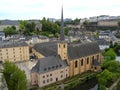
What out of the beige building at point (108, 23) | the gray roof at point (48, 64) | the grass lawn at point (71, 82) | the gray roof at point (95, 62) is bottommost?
the grass lawn at point (71, 82)

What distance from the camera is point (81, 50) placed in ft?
160

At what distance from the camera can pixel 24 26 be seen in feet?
349

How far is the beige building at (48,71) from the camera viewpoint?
38750 mm

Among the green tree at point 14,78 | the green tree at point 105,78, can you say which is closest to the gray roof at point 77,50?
the green tree at point 105,78

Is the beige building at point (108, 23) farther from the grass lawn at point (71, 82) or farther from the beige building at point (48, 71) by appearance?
the beige building at point (48, 71)

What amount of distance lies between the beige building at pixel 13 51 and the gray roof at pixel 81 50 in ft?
53.2

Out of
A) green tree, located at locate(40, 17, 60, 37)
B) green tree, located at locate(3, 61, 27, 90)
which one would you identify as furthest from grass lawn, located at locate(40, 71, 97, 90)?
green tree, located at locate(40, 17, 60, 37)

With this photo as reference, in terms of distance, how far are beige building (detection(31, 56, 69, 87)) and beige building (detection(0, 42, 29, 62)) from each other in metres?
17.0

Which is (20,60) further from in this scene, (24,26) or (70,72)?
(24,26)

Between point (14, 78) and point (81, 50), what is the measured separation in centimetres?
2192

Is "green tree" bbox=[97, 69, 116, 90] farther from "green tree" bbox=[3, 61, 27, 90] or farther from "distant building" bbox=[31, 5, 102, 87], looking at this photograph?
"green tree" bbox=[3, 61, 27, 90]

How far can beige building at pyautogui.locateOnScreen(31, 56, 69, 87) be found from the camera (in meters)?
38.8

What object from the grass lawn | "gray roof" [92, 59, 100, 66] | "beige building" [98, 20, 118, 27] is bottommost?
the grass lawn

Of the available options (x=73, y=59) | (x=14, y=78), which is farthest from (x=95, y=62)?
(x=14, y=78)
